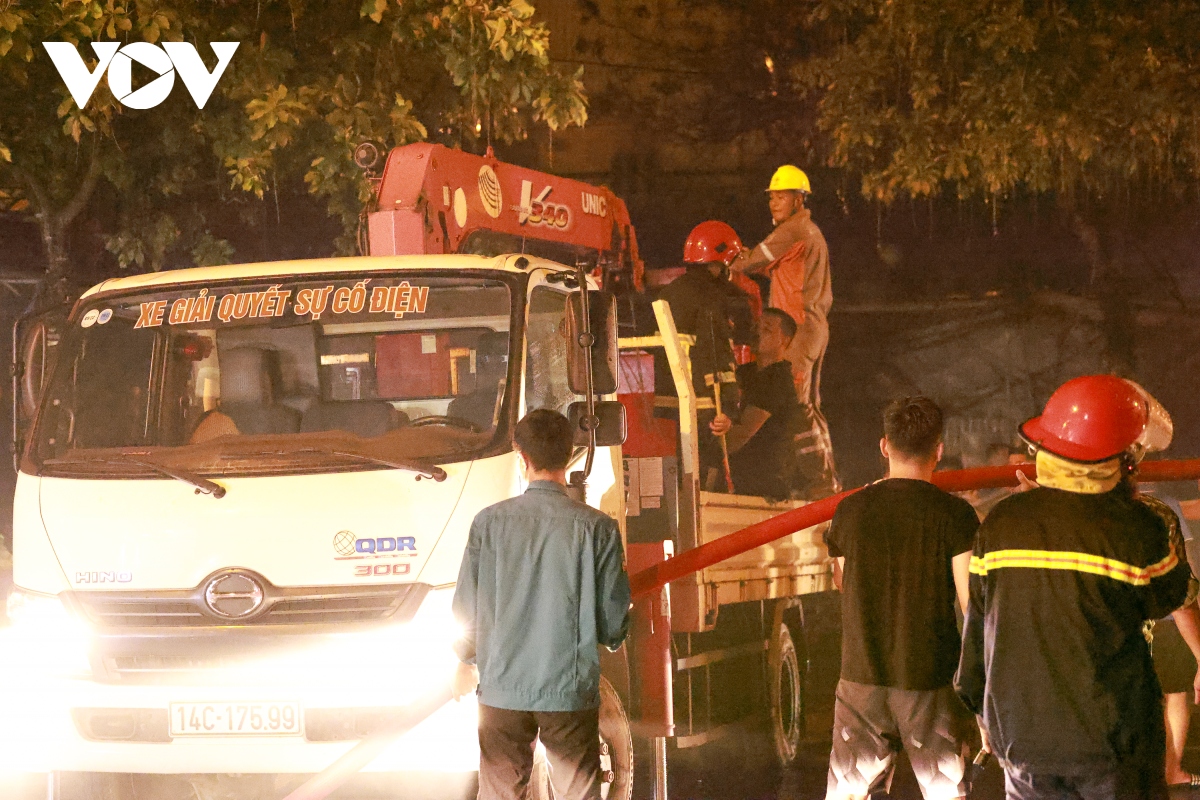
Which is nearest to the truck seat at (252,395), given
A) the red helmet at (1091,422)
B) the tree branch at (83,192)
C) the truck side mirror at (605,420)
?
the truck side mirror at (605,420)

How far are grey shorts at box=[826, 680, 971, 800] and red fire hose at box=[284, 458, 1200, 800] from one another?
791 mm

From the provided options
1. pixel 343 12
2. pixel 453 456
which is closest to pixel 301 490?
pixel 453 456

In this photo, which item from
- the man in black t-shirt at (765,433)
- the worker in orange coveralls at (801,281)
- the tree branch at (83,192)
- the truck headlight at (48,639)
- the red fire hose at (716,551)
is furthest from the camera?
the tree branch at (83,192)

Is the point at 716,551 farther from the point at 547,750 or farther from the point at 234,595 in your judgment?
the point at 234,595

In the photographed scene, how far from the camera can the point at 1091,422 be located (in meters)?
3.84

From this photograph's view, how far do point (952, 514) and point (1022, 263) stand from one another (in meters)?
15.1

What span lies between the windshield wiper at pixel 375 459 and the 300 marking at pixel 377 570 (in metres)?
0.34

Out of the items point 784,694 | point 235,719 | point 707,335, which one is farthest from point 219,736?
point 707,335

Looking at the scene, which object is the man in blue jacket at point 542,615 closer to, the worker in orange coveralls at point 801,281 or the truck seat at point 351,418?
the truck seat at point 351,418

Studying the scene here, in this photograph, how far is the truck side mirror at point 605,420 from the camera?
19.5 feet

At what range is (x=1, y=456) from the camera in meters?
18.9

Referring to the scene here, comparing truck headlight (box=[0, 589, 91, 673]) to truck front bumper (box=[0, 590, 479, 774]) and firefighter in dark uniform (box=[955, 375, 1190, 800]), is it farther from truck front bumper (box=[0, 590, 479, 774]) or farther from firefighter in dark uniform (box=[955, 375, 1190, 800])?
firefighter in dark uniform (box=[955, 375, 1190, 800])

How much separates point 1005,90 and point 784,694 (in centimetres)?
810

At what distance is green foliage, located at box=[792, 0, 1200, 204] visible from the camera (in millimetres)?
14102
